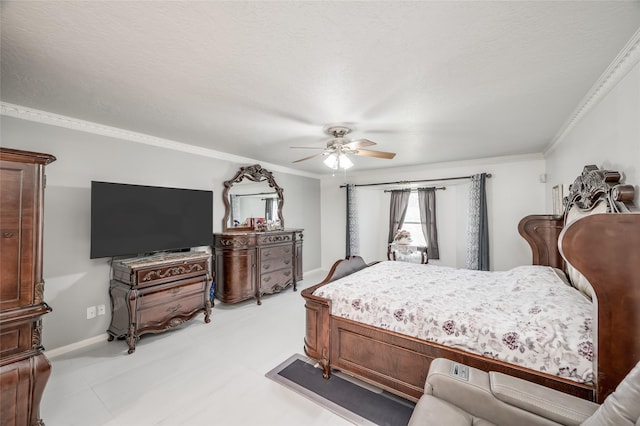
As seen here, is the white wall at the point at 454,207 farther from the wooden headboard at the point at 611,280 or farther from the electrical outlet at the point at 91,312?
the electrical outlet at the point at 91,312

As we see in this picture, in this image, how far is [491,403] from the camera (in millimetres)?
1248

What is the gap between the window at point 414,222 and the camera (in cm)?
536

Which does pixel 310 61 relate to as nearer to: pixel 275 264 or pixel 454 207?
pixel 275 264

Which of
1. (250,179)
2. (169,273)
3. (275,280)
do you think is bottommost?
(275,280)

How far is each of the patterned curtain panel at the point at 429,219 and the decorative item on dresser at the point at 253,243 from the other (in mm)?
2503

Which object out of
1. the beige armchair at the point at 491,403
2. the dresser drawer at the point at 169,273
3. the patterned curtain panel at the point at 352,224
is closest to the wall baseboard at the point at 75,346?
the dresser drawer at the point at 169,273

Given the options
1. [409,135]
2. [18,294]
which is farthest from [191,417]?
[409,135]

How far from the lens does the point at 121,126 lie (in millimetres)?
2906

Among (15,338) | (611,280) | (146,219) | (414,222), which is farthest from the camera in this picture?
(414,222)

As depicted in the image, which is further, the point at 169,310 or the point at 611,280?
the point at 169,310

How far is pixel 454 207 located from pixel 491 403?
4220 mm

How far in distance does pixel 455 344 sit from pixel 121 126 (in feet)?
12.6

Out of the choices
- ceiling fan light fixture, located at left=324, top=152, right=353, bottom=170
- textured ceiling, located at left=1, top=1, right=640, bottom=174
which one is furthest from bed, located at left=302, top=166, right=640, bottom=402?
ceiling fan light fixture, located at left=324, top=152, right=353, bottom=170

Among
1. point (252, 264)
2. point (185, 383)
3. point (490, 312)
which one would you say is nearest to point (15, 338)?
point (185, 383)
